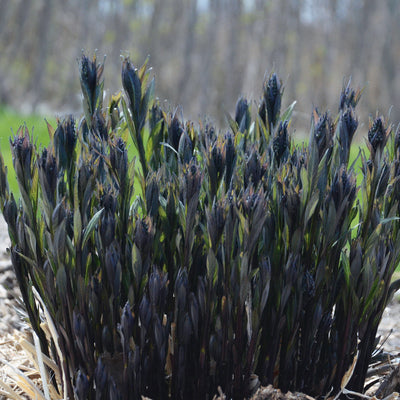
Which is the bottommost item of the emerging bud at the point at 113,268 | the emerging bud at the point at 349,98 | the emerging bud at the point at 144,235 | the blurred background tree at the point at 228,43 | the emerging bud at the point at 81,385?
the emerging bud at the point at 81,385

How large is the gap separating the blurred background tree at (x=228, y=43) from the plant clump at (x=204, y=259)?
402 inches

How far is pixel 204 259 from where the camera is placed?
1593 millimetres

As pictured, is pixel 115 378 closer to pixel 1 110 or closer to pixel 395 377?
pixel 395 377

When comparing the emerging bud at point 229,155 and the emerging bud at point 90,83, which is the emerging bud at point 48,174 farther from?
the emerging bud at point 229,155

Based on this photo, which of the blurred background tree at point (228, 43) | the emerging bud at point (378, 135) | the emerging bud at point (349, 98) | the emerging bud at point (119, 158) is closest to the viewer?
the emerging bud at point (119, 158)

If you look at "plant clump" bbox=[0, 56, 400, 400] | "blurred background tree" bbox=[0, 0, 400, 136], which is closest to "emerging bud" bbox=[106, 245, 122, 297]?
"plant clump" bbox=[0, 56, 400, 400]

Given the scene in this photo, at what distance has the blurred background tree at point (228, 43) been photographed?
13336 mm

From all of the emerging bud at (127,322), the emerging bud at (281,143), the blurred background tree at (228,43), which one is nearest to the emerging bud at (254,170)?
the emerging bud at (281,143)

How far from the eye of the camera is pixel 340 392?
1.58m

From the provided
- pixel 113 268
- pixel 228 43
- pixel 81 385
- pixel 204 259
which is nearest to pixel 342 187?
pixel 204 259

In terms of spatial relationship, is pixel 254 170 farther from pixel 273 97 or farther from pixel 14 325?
pixel 14 325

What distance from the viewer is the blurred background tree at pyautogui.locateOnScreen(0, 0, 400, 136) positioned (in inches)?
525

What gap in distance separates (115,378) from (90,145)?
27.8 inches

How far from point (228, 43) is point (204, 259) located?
1347 centimetres
